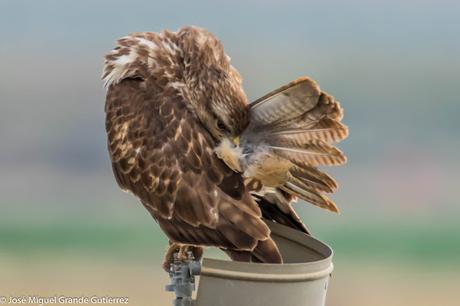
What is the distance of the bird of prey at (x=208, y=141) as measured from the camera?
1.73 metres

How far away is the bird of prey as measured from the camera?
173cm

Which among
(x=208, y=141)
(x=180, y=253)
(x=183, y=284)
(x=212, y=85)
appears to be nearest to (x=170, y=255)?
(x=180, y=253)

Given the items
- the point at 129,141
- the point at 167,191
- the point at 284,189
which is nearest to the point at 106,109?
the point at 129,141

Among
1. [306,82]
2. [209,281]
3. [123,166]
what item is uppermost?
[306,82]

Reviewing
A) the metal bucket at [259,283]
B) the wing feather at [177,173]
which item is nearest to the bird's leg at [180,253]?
the wing feather at [177,173]

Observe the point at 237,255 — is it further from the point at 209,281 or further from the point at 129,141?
the point at 129,141

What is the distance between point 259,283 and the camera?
5.16ft

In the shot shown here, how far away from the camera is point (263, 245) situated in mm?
1691

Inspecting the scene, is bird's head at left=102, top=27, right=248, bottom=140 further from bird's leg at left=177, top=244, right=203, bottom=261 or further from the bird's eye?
bird's leg at left=177, top=244, right=203, bottom=261

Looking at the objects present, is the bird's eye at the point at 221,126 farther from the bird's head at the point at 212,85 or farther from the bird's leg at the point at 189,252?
the bird's leg at the point at 189,252

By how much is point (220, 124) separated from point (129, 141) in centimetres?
25

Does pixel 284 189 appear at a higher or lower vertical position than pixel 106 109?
lower

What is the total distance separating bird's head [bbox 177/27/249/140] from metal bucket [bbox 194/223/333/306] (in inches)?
16.6

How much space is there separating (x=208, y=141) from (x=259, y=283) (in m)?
0.46
